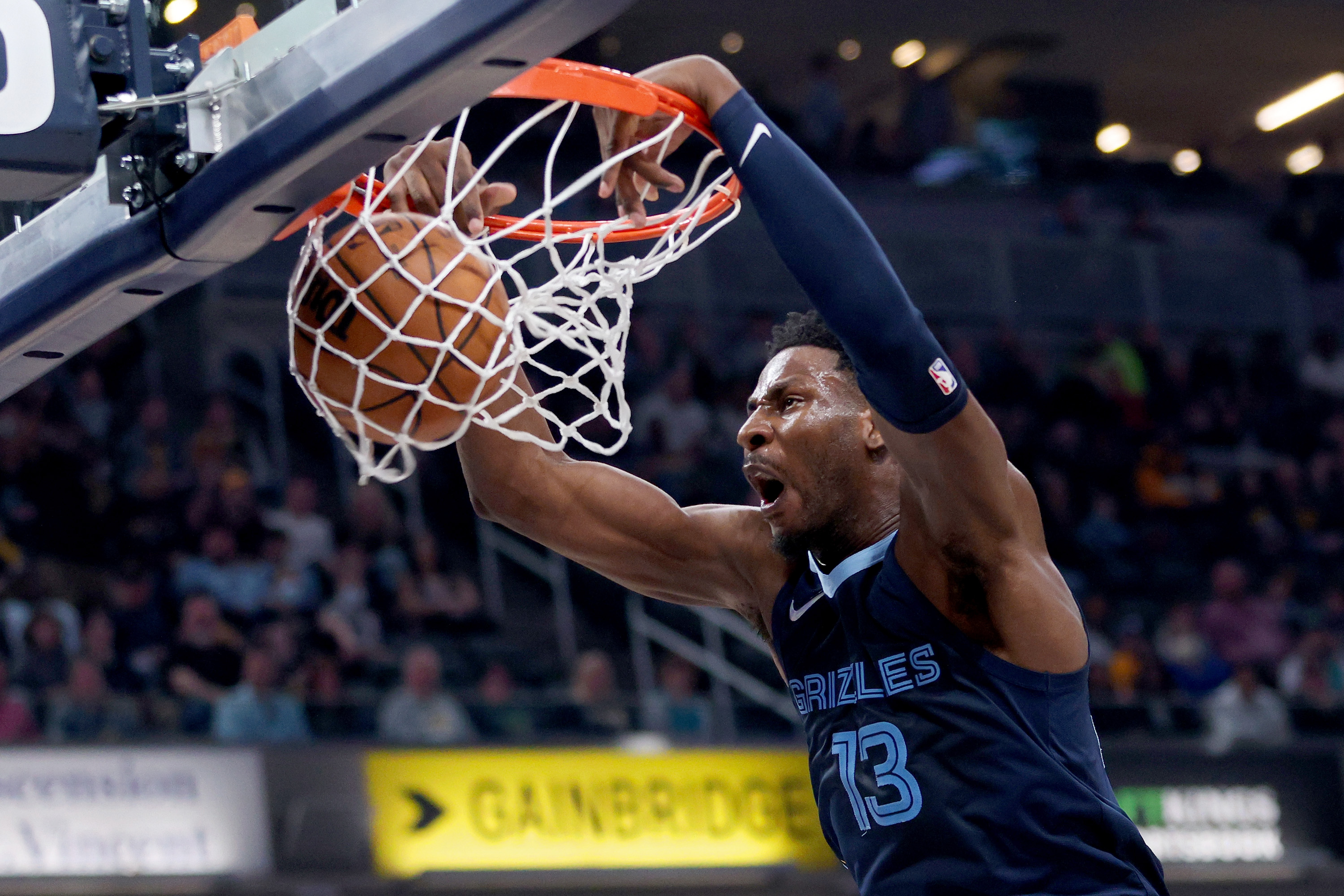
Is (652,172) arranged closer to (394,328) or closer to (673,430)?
(394,328)

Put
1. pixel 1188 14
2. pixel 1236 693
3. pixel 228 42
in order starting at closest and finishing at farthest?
1. pixel 228 42
2. pixel 1236 693
3. pixel 1188 14

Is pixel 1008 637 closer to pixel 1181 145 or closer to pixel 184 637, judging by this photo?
pixel 184 637

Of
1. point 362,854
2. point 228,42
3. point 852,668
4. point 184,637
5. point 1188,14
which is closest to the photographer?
point 228,42

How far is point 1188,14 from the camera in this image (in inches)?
555

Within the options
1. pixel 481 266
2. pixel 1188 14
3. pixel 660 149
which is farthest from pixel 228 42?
pixel 1188 14

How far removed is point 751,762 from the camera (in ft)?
27.1

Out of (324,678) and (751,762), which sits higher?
(324,678)

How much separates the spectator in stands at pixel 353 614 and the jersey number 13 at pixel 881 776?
573cm

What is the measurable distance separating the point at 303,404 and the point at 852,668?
26.7 feet

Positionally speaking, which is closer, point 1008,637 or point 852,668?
point 1008,637

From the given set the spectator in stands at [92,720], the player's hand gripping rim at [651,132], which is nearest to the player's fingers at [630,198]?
the player's hand gripping rim at [651,132]

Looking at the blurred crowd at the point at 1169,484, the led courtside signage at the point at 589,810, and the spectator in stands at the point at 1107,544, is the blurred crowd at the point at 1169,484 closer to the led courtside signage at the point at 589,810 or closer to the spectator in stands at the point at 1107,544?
the spectator in stands at the point at 1107,544

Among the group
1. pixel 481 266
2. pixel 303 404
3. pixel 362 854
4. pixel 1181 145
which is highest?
pixel 1181 145

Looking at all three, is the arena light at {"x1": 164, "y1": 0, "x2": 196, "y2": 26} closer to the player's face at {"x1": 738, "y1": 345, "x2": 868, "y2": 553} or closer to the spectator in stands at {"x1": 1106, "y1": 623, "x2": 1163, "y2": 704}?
→ the player's face at {"x1": 738, "y1": 345, "x2": 868, "y2": 553}
